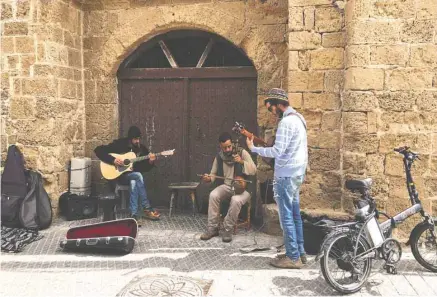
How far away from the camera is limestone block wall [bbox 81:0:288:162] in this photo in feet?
22.7

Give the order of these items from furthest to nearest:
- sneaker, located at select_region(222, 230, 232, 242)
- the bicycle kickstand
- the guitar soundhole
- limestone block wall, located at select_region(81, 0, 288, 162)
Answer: the guitar soundhole < limestone block wall, located at select_region(81, 0, 288, 162) < sneaker, located at select_region(222, 230, 232, 242) < the bicycle kickstand

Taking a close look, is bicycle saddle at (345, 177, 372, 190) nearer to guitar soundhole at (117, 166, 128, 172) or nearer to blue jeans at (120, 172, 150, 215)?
blue jeans at (120, 172, 150, 215)

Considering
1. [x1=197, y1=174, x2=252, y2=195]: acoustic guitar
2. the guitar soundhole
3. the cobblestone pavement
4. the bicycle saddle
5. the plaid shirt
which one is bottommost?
the cobblestone pavement

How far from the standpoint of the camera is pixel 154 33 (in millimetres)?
7523

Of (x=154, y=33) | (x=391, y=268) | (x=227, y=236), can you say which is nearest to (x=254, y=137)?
(x=227, y=236)

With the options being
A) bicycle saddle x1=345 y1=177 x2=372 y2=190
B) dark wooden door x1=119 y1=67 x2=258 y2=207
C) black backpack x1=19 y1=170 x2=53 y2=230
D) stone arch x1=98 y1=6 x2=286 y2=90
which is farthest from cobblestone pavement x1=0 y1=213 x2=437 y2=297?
stone arch x1=98 y1=6 x2=286 y2=90

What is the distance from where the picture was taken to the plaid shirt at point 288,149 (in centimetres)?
479

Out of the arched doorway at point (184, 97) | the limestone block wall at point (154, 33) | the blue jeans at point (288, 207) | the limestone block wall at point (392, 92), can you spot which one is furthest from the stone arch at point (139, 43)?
the blue jeans at point (288, 207)

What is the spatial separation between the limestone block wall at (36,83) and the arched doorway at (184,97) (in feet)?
3.77

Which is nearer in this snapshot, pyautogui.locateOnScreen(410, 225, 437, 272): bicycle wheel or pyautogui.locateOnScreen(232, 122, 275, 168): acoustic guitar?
pyautogui.locateOnScreen(410, 225, 437, 272): bicycle wheel

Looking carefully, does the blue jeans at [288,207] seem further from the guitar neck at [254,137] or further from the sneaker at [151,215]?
the sneaker at [151,215]

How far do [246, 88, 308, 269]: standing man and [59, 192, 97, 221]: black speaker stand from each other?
3417 millimetres

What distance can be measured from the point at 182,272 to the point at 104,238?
43.9 inches

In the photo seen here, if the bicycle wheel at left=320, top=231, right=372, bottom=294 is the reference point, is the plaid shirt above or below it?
above
